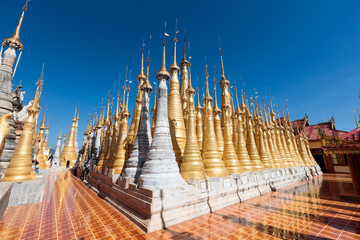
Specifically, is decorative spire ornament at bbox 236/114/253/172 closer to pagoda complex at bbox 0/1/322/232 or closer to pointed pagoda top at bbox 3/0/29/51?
pagoda complex at bbox 0/1/322/232

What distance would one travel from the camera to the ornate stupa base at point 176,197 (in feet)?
18.6

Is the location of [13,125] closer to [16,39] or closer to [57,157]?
[16,39]

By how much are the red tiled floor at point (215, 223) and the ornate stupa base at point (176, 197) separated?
28 centimetres

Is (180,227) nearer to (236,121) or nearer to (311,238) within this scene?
(311,238)

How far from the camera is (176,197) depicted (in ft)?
20.2

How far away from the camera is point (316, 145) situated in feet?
93.7

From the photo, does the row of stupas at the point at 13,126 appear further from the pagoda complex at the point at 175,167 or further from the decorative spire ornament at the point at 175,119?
the decorative spire ornament at the point at 175,119

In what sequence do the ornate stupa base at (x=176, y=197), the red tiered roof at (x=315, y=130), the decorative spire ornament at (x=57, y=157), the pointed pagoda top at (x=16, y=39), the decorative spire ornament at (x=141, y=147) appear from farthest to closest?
the decorative spire ornament at (x=57, y=157) < the red tiered roof at (x=315, y=130) < the pointed pagoda top at (x=16, y=39) < the decorative spire ornament at (x=141, y=147) < the ornate stupa base at (x=176, y=197)

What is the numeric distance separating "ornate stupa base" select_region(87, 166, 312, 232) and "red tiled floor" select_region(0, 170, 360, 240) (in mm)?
277

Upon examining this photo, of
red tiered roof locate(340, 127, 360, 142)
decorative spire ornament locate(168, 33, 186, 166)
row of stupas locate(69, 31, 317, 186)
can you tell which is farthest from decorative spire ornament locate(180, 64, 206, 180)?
red tiered roof locate(340, 127, 360, 142)

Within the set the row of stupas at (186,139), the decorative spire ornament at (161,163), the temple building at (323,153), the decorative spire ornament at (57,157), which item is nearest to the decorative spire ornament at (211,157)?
the row of stupas at (186,139)

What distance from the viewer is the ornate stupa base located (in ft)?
18.6

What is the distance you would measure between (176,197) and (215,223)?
1613 mm

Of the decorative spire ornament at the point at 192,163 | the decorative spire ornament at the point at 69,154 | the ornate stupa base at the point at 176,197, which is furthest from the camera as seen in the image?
the decorative spire ornament at the point at 69,154
